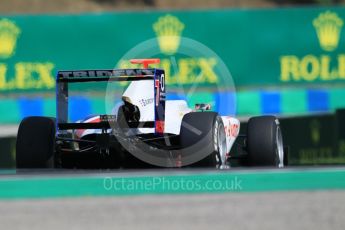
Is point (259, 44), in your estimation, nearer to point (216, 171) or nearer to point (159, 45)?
point (159, 45)

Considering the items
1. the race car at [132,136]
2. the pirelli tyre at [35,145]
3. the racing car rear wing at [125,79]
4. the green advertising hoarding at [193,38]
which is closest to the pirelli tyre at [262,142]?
the race car at [132,136]

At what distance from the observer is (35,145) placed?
26.9 feet

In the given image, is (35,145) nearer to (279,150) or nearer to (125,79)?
(125,79)

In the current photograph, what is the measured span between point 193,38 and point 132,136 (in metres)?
4.76

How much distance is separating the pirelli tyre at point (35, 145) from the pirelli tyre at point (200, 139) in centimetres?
125

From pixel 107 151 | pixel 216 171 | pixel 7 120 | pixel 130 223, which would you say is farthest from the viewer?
pixel 7 120

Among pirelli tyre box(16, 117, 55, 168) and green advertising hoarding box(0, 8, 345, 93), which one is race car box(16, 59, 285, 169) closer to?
pirelli tyre box(16, 117, 55, 168)

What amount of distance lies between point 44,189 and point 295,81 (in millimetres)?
7127

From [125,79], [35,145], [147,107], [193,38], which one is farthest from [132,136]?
[193,38]

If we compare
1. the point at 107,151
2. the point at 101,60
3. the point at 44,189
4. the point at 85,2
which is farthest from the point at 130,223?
the point at 85,2

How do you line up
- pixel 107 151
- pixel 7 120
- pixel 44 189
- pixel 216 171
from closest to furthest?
pixel 44 189 < pixel 216 171 < pixel 107 151 < pixel 7 120

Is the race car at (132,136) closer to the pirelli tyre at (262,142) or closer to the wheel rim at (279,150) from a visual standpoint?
the pirelli tyre at (262,142)

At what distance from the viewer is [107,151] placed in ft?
Answer: 26.8

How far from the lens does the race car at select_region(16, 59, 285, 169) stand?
26.6ft
